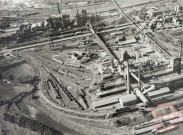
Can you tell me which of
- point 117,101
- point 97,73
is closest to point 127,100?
point 117,101

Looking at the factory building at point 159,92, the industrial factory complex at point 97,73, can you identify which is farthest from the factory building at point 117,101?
the factory building at point 159,92

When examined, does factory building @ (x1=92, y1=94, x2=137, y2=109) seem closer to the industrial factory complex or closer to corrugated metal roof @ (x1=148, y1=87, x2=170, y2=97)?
the industrial factory complex

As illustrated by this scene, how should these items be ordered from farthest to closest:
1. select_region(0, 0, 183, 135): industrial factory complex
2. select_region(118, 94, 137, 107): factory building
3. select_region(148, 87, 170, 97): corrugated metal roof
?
select_region(148, 87, 170, 97): corrugated metal roof, select_region(118, 94, 137, 107): factory building, select_region(0, 0, 183, 135): industrial factory complex

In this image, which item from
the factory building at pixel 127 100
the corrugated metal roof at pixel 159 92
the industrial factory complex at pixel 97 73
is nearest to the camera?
the industrial factory complex at pixel 97 73

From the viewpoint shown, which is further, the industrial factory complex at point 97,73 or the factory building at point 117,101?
the factory building at point 117,101

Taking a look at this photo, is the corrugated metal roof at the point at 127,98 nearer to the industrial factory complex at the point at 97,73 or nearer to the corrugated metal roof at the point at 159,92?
the industrial factory complex at the point at 97,73

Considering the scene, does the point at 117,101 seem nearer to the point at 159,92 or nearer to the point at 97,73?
the point at 159,92

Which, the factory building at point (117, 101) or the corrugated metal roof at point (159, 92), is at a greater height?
the corrugated metal roof at point (159, 92)

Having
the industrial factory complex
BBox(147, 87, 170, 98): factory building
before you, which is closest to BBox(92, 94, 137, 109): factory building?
the industrial factory complex

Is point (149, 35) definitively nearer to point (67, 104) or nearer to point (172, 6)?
point (172, 6)

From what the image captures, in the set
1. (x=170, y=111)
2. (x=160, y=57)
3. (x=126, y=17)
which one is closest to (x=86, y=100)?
(x=170, y=111)
